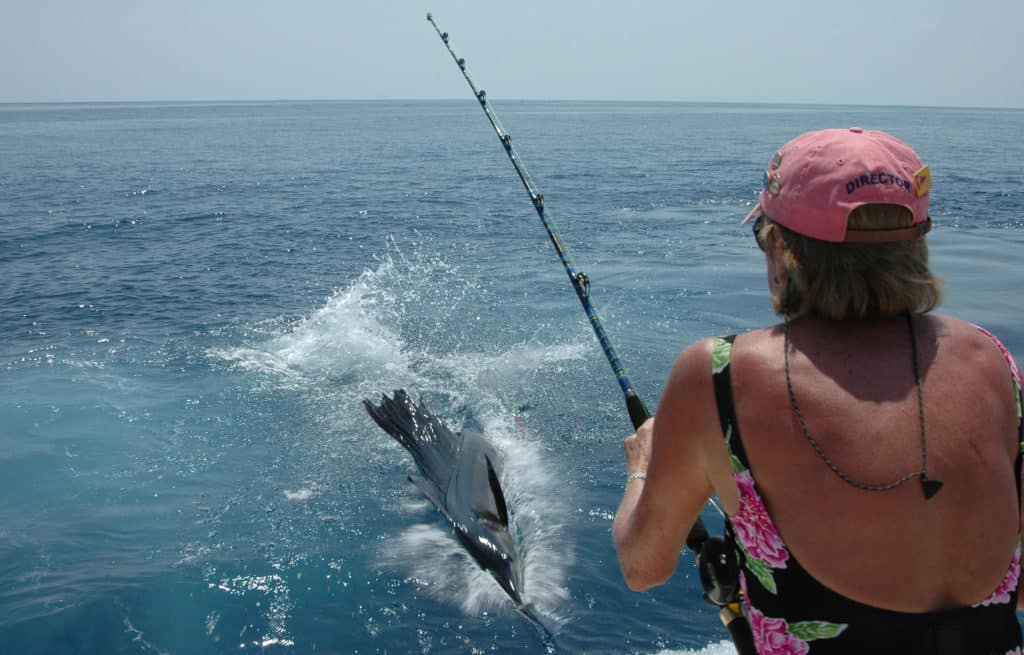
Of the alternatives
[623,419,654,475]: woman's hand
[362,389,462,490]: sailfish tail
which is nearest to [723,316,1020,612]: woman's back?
[623,419,654,475]: woman's hand

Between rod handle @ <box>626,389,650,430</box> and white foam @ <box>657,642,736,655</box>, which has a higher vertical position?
rod handle @ <box>626,389,650,430</box>

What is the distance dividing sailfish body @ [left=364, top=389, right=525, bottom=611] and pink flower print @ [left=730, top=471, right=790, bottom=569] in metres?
3.37

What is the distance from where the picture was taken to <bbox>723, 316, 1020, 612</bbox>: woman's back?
138 cm

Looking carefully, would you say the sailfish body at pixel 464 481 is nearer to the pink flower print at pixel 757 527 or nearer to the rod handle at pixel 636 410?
the rod handle at pixel 636 410

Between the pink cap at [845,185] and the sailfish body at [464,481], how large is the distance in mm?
3738

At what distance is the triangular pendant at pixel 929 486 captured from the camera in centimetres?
136

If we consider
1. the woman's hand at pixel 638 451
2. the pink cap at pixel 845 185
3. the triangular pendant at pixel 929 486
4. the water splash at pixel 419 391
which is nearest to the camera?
the triangular pendant at pixel 929 486

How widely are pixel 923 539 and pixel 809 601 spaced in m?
0.25

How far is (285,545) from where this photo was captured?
5.42m

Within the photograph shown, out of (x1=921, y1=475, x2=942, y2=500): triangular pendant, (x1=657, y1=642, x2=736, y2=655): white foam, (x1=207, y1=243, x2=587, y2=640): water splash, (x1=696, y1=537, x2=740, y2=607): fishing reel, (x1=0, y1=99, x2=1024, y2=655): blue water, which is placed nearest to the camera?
(x1=921, y1=475, x2=942, y2=500): triangular pendant

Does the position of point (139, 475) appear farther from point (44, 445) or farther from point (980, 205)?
point (980, 205)

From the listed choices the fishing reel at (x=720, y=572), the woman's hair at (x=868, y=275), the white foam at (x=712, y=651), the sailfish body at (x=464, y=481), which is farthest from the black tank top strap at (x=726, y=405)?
the sailfish body at (x=464, y=481)

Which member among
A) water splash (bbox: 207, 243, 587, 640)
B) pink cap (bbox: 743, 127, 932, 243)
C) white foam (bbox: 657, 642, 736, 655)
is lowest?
white foam (bbox: 657, 642, 736, 655)

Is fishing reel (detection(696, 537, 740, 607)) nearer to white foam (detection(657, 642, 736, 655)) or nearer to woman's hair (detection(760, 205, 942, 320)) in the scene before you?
woman's hair (detection(760, 205, 942, 320))
